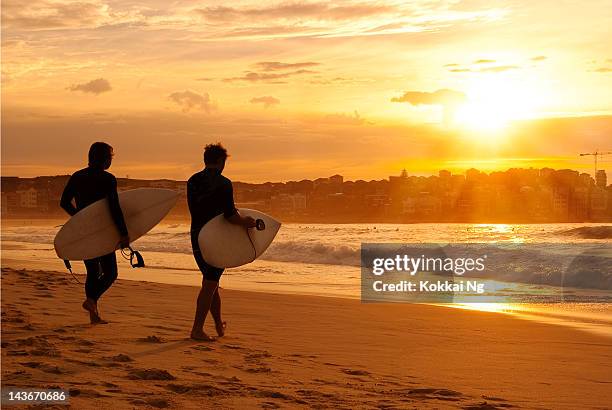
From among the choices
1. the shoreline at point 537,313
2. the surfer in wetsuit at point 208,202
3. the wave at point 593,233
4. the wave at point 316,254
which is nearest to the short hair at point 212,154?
the surfer in wetsuit at point 208,202

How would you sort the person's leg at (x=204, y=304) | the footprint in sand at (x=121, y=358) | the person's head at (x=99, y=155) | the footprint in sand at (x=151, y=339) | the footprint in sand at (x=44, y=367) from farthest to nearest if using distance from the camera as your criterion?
the person's head at (x=99, y=155), the person's leg at (x=204, y=304), the footprint in sand at (x=151, y=339), the footprint in sand at (x=121, y=358), the footprint in sand at (x=44, y=367)

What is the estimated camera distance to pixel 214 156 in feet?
21.0

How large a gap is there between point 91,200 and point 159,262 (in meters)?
14.2

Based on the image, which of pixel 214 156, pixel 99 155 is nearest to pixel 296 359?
pixel 214 156

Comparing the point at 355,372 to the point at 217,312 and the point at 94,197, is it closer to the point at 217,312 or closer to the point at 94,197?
the point at 217,312

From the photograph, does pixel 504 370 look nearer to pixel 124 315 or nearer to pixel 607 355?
pixel 607 355

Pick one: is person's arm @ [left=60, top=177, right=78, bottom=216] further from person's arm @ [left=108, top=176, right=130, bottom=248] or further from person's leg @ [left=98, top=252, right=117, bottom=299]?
person's leg @ [left=98, top=252, right=117, bottom=299]

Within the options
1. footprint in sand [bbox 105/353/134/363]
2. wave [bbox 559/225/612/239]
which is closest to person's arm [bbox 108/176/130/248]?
footprint in sand [bbox 105/353/134/363]

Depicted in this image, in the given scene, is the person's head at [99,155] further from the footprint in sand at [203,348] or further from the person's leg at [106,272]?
the footprint in sand at [203,348]

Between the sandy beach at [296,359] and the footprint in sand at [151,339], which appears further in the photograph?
the footprint in sand at [151,339]

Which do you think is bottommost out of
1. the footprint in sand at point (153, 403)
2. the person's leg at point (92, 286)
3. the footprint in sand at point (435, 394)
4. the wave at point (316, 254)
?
the wave at point (316, 254)

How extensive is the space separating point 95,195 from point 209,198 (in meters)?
1.20

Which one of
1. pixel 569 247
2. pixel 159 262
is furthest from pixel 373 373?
pixel 569 247

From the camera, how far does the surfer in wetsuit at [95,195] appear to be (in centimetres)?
671
